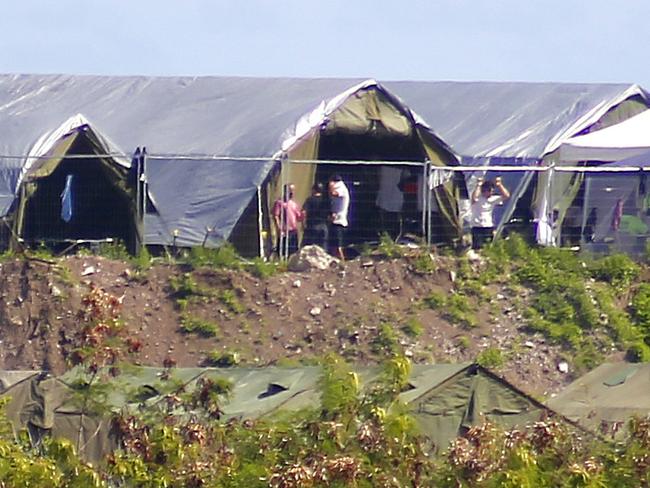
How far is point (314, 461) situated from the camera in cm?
1184

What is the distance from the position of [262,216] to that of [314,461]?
1405 centimetres

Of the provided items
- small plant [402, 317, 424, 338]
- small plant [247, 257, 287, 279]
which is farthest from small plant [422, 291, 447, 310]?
small plant [247, 257, 287, 279]

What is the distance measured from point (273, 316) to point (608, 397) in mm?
6927

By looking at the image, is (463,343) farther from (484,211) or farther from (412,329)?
(484,211)

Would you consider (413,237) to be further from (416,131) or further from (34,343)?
(34,343)

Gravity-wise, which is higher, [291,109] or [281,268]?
[291,109]

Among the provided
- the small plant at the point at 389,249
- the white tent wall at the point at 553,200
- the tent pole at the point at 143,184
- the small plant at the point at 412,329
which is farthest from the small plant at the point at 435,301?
the tent pole at the point at 143,184

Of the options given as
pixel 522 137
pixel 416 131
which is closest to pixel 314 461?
pixel 416 131

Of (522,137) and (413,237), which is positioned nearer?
(413,237)

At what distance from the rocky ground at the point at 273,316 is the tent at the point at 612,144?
10.1 ft

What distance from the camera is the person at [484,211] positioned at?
25875 mm

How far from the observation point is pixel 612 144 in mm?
26609

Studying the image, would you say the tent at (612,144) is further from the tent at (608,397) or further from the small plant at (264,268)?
the tent at (608,397)

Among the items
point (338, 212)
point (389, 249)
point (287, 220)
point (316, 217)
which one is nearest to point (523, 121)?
point (316, 217)
